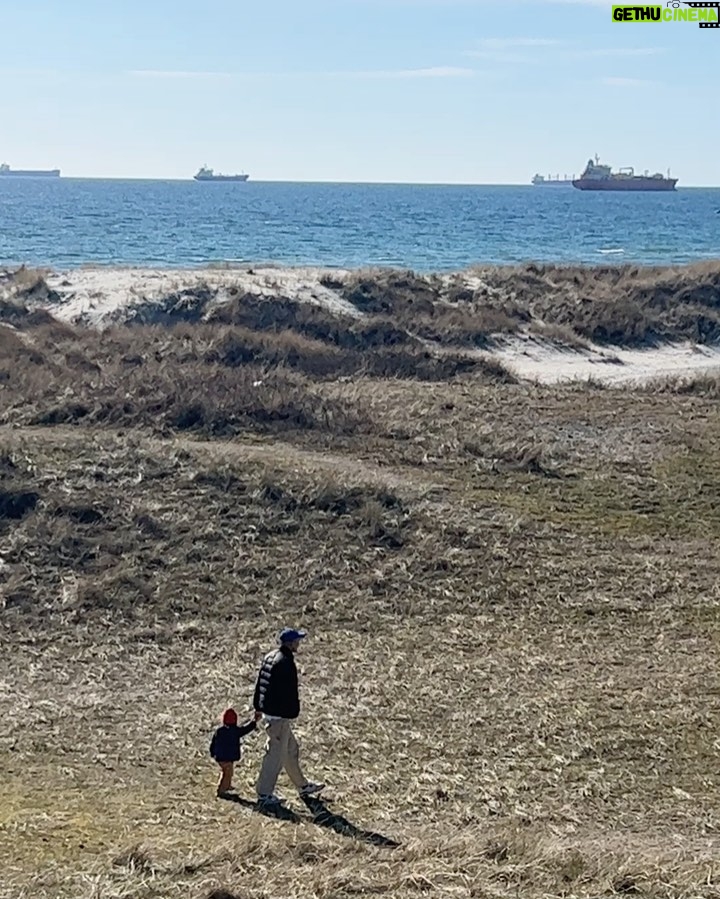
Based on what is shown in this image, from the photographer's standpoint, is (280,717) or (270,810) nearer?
(270,810)

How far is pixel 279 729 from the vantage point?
397 inches

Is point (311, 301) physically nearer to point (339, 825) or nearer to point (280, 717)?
point (280, 717)

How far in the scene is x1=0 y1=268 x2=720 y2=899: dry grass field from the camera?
28.1 feet

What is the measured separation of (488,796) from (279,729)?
1766 mm

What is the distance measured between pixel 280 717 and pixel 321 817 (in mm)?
862

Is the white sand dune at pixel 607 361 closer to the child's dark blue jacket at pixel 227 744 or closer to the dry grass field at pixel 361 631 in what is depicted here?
the dry grass field at pixel 361 631

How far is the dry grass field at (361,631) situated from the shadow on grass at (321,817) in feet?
0.14

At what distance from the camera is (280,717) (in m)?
10.1

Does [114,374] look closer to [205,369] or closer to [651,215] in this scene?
[205,369]

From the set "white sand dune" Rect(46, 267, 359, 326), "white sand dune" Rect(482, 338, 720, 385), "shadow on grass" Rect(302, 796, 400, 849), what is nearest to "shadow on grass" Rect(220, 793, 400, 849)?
"shadow on grass" Rect(302, 796, 400, 849)

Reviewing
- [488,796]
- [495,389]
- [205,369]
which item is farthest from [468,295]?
[488,796]

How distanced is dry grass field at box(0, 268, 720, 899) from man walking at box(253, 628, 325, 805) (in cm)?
26

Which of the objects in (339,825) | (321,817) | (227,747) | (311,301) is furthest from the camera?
(311,301)

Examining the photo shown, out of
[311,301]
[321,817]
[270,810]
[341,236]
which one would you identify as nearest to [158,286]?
[311,301]
